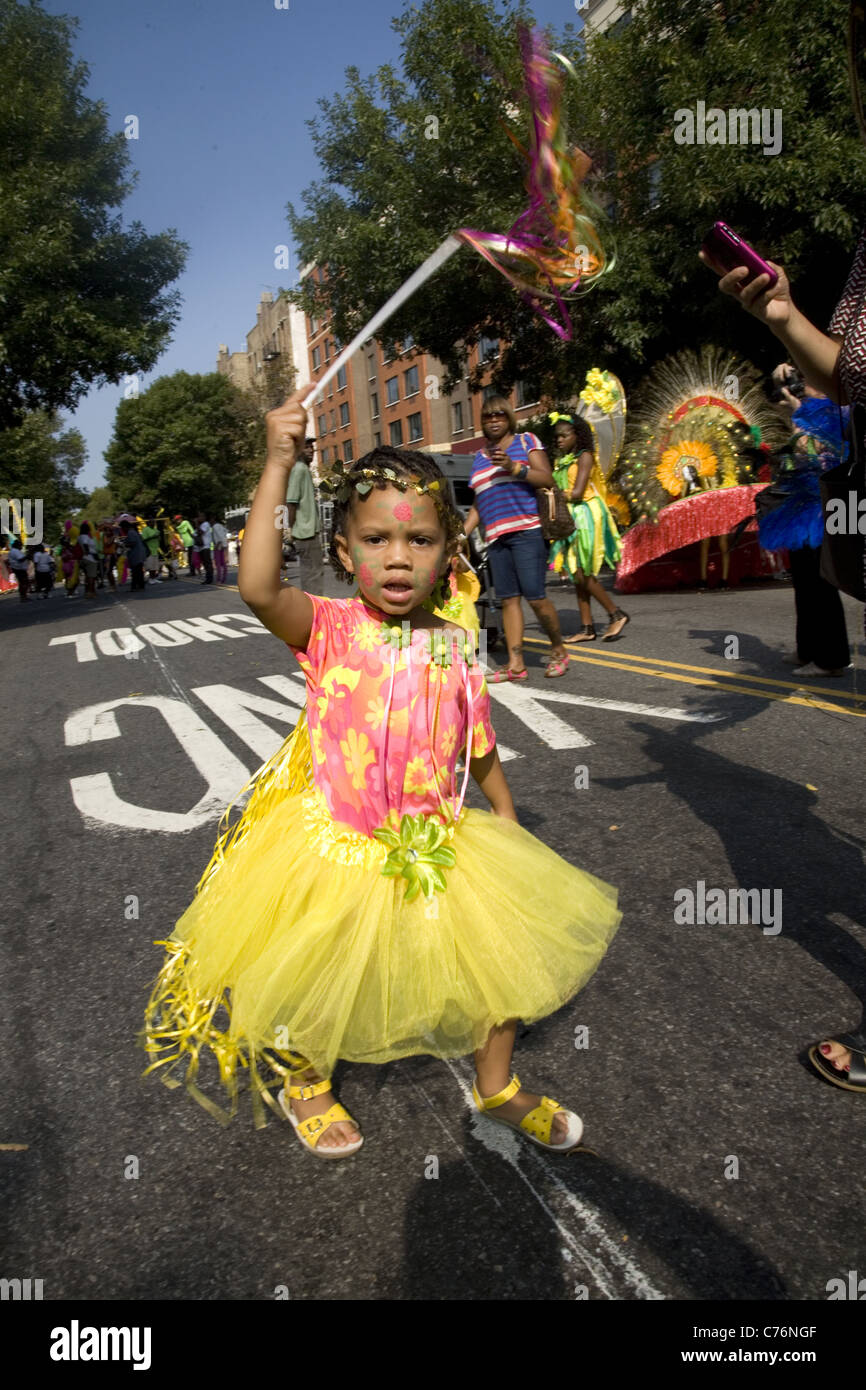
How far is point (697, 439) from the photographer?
13.0 metres

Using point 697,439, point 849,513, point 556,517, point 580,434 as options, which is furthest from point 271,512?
point 697,439

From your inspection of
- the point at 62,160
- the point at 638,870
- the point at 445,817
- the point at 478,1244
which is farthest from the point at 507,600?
the point at 62,160

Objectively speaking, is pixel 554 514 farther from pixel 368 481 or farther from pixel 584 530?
pixel 368 481

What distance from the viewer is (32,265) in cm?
1678

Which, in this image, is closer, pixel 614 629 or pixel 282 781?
pixel 282 781

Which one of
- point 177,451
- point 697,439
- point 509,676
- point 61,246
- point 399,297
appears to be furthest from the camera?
point 177,451

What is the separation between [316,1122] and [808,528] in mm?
5423

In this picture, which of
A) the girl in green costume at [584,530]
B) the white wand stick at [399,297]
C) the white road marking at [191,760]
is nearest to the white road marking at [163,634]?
the white road marking at [191,760]

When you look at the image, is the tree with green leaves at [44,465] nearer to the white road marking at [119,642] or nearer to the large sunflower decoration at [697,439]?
the white road marking at [119,642]

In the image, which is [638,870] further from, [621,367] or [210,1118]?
[621,367]

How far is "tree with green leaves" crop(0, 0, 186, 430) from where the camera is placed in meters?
17.1

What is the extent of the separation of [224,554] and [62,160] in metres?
9.40

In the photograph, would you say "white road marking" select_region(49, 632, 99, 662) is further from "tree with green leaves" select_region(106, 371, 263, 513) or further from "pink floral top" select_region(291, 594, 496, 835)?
"tree with green leaves" select_region(106, 371, 263, 513)
